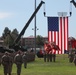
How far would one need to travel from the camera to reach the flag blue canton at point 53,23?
5623 centimetres

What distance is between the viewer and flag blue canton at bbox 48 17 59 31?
56.2 meters

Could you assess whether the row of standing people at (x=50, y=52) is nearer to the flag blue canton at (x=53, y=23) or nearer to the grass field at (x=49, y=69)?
the flag blue canton at (x=53, y=23)

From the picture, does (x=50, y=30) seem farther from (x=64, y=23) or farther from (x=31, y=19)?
(x=31, y=19)

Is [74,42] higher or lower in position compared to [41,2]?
lower

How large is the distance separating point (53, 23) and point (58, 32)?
5.61 feet

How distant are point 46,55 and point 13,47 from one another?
473 inches

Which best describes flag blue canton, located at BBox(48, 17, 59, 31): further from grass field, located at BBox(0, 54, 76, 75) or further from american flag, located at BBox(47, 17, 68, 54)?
grass field, located at BBox(0, 54, 76, 75)

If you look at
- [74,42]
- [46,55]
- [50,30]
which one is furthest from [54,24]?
[74,42]

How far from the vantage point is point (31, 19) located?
7206 centimetres

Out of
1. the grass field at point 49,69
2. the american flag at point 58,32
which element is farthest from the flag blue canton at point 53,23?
the grass field at point 49,69

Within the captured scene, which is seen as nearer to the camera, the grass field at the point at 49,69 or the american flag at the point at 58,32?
the grass field at the point at 49,69

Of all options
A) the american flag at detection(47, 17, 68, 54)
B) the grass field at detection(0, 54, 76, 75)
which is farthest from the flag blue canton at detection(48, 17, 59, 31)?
the grass field at detection(0, 54, 76, 75)

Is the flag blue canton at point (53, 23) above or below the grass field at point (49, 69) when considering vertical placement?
above

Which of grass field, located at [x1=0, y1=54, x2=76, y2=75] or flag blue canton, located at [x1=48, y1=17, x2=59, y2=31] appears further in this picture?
flag blue canton, located at [x1=48, y1=17, x2=59, y2=31]
